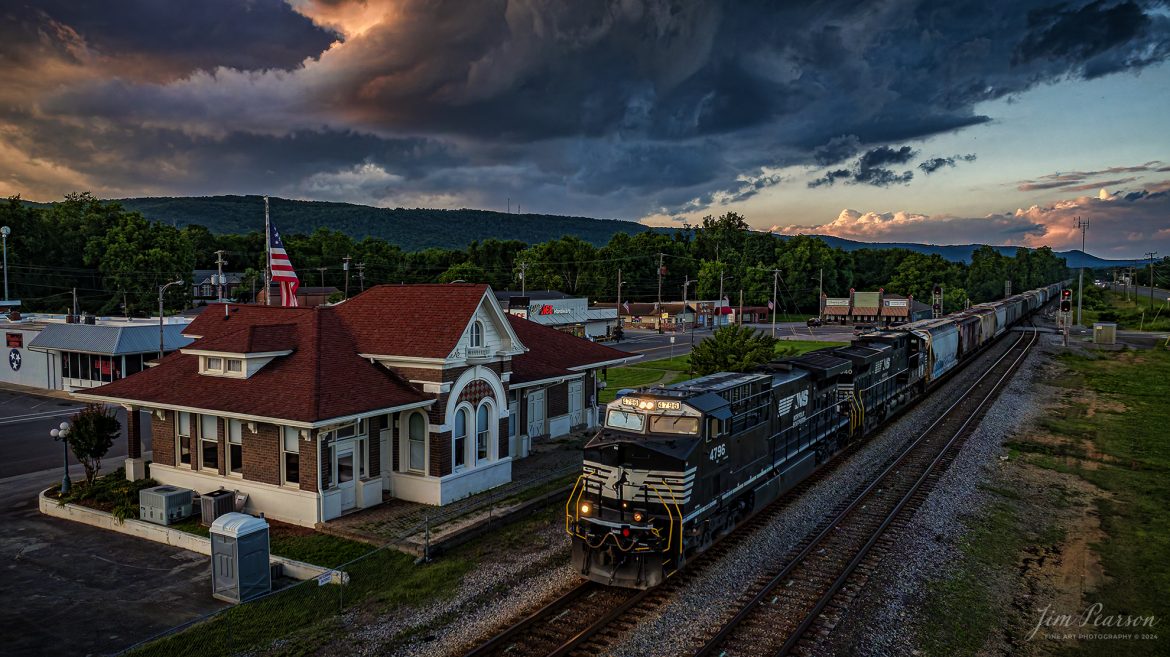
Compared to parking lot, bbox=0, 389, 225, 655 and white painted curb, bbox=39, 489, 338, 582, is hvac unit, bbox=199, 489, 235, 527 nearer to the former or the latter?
white painted curb, bbox=39, 489, 338, 582

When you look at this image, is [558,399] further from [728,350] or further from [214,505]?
[214,505]

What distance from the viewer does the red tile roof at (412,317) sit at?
23141 millimetres

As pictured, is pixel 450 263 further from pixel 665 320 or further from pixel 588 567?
pixel 588 567

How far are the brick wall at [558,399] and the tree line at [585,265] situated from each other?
235ft

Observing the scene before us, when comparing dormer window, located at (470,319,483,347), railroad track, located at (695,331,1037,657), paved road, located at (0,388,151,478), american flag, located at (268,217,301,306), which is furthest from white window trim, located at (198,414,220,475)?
railroad track, located at (695,331,1037,657)

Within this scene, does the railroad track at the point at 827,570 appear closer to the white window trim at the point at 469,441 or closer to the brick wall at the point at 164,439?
the white window trim at the point at 469,441

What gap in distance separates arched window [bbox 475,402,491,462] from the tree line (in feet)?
266

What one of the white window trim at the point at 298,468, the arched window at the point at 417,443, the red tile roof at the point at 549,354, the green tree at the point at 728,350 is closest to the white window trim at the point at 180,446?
the white window trim at the point at 298,468

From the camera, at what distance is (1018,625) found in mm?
14914

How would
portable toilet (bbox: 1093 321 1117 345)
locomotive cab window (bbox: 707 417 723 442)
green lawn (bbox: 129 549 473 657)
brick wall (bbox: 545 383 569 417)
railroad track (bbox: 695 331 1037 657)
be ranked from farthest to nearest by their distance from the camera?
portable toilet (bbox: 1093 321 1117 345) → brick wall (bbox: 545 383 569 417) → locomotive cab window (bbox: 707 417 723 442) → railroad track (bbox: 695 331 1037 657) → green lawn (bbox: 129 549 473 657)

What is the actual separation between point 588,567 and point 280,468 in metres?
11.4

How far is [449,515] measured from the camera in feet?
70.5

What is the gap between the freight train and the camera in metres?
15.7

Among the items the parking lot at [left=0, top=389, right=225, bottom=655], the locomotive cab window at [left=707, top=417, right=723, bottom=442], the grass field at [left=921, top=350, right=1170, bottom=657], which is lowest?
the parking lot at [left=0, top=389, right=225, bottom=655]
